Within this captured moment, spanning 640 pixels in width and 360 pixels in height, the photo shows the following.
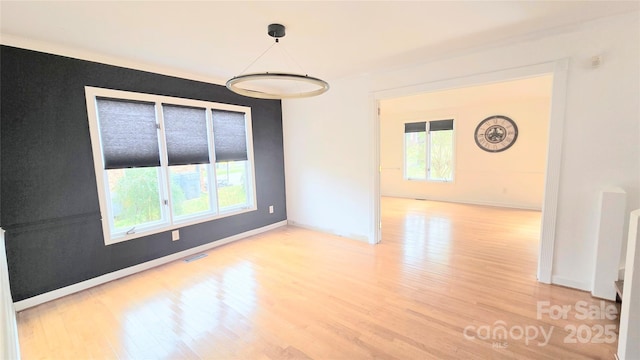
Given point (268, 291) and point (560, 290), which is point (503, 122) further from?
point (268, 291)

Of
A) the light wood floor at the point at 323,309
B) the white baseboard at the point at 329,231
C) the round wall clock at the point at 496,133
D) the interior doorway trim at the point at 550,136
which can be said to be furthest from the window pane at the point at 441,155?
the interior doorway trim at the point at 550,136

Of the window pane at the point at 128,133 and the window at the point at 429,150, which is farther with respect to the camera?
the window at the point at 429,150

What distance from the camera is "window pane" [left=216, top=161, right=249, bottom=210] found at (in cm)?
412

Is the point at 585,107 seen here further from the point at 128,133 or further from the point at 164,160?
the point at 128,133

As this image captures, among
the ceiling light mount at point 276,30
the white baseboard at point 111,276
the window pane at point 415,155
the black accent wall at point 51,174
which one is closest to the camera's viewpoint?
the ceiling light mount at point 276,30

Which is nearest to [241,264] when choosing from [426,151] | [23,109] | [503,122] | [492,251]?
[23,109]

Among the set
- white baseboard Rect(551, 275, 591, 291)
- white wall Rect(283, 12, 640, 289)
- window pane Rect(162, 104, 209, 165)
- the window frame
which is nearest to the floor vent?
window pane Rect(162, 104, 209, 165)

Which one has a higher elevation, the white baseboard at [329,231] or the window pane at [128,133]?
the window pane at [128,133]

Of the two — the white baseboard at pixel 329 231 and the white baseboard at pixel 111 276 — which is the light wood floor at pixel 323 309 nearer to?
the white baseboard at pixel 111 276

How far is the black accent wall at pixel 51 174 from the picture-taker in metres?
2.41

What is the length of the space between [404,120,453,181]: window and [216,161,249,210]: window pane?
4935mm

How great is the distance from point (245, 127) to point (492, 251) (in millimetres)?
4053

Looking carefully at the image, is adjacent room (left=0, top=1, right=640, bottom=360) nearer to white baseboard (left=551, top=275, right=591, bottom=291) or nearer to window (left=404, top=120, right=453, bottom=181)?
white baseboard (left=551, top=275, right=591, bottom=291)

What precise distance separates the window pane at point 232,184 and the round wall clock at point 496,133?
5.55 meters
